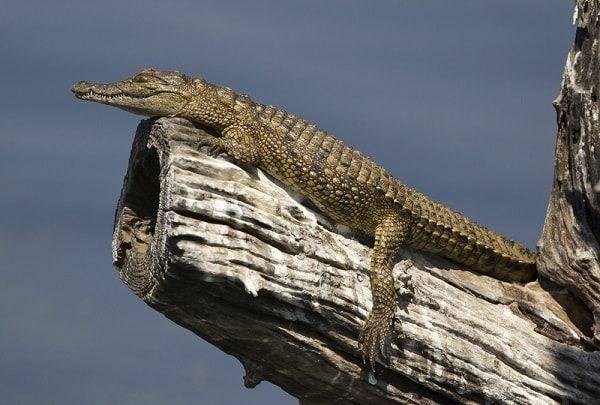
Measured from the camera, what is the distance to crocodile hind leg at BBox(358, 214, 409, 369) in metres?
7.89

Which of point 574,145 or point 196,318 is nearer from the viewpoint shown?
point 196,318

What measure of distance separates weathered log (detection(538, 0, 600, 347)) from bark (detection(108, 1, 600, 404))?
0.01 metres

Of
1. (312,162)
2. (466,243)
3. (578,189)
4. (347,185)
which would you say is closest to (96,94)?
(312,162)

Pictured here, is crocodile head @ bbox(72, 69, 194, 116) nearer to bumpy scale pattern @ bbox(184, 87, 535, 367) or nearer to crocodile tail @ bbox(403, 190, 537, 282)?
bumpy scale pattern @ bbox(184, 87, 535, 367)

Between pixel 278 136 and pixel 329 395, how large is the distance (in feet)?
6.77

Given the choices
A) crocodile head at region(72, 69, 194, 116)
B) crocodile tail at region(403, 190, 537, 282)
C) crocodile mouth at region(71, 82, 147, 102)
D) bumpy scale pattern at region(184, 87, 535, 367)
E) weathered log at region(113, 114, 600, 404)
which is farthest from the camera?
crocodile tail at region(403, 190, 537, 282)

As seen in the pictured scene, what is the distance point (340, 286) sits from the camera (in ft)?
25.8

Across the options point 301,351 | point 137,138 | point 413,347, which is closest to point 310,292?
point 301,351

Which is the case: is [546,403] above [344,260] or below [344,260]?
below

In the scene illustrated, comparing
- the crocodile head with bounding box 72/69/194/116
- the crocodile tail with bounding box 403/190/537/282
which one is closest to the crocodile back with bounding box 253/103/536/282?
the crocodile tail with bounding box 403/190/537/282

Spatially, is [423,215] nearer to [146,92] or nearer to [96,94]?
[146,92]

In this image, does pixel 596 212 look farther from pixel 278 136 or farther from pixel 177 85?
pixel 177 85

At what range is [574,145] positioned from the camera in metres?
8.52

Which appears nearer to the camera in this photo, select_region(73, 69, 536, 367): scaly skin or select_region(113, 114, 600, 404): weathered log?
select_region(113, 114, 600, 404): weathered log
